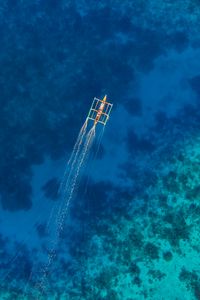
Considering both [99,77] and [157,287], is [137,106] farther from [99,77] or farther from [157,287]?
[157,287]

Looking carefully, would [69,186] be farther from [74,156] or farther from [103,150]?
[103,150]

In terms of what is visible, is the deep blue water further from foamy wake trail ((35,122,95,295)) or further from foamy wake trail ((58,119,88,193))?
foamy wake trail ((58,119,88,193))

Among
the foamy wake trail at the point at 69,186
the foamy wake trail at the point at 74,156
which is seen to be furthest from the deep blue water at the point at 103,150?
the foamy wake trail at the point at 74,156

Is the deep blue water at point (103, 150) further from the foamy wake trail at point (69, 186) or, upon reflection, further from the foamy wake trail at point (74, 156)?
the foamy wake trail at point (74, 156)

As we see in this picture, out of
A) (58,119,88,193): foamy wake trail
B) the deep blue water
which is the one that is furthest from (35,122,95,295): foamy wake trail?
the deep blue water

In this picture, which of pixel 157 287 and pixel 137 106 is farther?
pixel 137 106

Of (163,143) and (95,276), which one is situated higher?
(163,143)

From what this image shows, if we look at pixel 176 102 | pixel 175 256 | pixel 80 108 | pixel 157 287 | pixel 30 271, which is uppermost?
pixel 176 102

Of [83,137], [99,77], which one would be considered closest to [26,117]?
[83,137]

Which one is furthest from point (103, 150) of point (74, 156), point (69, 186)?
point (69, 186)
